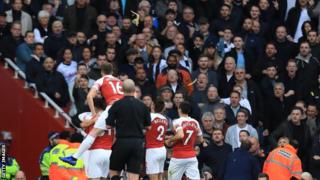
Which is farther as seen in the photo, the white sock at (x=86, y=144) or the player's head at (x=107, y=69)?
the player's head at (x=107, y=69)

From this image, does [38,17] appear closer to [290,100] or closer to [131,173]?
[290,100]

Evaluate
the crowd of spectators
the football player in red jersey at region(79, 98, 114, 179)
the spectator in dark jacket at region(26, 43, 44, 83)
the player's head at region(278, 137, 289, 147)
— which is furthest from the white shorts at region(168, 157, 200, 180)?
the spectator in dark jacket at region(26, 43, 44, 83)

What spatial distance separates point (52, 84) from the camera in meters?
29.3

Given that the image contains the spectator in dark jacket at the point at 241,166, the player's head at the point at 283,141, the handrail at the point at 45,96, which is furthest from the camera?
the handrail at the point at 45,96

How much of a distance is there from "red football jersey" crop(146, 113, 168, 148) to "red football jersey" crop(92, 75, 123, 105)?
1380 mm

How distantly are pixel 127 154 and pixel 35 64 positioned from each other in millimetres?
6460

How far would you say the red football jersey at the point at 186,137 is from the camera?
25562mm

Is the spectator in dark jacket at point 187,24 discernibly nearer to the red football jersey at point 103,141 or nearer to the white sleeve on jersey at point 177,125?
the white sleeve on jersey at point 177,125

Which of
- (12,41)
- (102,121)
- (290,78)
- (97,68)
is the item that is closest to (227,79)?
(290,78)

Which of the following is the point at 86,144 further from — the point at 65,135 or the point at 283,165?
the point at 283,165

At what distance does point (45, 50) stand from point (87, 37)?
114 centimetres

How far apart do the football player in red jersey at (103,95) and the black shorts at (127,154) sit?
23.9 inches

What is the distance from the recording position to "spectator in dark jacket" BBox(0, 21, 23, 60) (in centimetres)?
3005

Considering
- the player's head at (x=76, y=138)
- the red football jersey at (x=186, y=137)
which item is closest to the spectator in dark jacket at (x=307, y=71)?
the red football jersey at (x=186, y=137)
